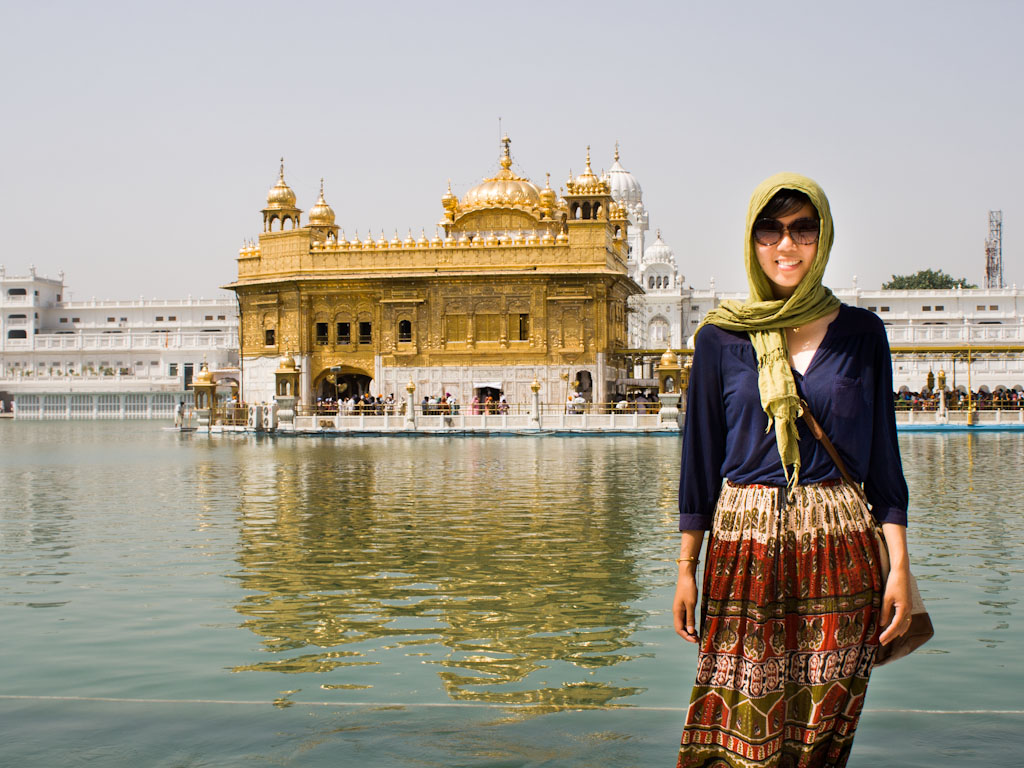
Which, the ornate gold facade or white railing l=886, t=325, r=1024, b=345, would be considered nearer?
the ornate gold facade

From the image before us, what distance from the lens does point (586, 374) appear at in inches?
1684

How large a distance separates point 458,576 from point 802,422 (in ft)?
20.0

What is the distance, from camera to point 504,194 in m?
47.2

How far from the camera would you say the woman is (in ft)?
11.6

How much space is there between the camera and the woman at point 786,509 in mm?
3531

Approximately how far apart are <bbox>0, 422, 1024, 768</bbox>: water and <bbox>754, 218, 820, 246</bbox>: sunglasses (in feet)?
6.99

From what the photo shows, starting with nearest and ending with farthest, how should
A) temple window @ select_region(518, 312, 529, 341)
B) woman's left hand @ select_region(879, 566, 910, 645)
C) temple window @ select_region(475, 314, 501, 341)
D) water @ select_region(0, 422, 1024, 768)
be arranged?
woman's left hand @ select_region(879, 566, 910, 645), water @ select_region(0, 422, 1024, 768), temple window @ select_region(518, 312, 529, 341), temple window @ select_region(475, 314, 501, 341)

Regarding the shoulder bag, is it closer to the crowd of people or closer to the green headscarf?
the green headscarf

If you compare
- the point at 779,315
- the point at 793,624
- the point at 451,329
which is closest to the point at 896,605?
the point at 793,624

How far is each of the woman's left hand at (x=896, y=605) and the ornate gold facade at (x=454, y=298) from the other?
38.8 m

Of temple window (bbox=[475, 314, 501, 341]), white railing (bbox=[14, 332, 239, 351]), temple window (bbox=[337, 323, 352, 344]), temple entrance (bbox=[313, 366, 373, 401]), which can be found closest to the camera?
temple window (bbox=[475, 314, 501, 341])

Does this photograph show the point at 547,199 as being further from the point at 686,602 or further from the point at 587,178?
the point at 686,602

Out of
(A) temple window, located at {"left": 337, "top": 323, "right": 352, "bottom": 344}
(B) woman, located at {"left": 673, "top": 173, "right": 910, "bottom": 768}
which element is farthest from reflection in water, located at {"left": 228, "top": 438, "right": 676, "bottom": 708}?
(A) temple window, located at {"left": 337, "top": 323, "right": 352, "bottom": 344}

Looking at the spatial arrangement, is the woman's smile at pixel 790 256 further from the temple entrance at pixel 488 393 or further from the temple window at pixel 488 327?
the temple window at pixel 488 327
